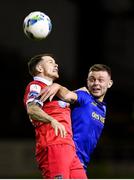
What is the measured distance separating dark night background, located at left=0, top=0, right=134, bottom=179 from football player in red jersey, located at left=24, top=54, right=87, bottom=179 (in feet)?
25.1

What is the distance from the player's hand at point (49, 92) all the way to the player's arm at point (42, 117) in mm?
86

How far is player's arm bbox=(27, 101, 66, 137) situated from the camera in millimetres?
5648

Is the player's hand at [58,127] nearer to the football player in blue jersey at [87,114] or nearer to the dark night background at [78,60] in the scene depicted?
the football player in blue jersey at [87,114]

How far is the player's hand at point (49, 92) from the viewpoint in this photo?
5.76 metres

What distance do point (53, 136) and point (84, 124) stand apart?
445mm

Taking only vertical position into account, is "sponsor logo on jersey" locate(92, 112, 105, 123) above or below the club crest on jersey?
below

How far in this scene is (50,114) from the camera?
5918mm

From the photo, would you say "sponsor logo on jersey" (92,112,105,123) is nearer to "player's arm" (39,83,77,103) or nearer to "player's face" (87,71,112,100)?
"player's face" (87,71,112,100)

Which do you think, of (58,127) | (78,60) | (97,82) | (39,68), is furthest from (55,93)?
(78,60)

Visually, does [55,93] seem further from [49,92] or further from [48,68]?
[48,68]

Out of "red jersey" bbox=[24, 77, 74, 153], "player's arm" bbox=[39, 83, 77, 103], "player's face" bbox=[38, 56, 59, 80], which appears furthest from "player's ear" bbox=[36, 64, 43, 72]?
"player's arm" bbox=[39, 83, 77, 103]

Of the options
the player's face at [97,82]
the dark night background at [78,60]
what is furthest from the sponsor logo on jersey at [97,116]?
the dark night background at [78,60]

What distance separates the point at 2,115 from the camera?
1445 cm

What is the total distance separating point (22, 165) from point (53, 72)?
756cm
